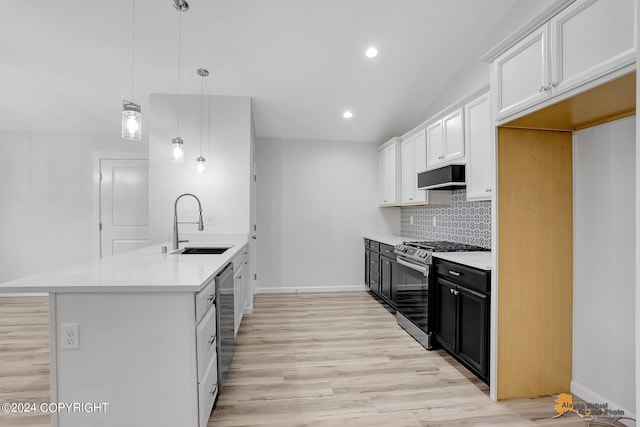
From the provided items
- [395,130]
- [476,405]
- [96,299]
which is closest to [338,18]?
[395,130]

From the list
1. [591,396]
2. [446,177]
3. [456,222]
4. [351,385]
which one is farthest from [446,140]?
[351,385]

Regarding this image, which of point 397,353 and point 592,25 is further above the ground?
point 592,25

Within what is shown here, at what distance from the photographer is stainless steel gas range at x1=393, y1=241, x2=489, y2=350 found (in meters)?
2.96

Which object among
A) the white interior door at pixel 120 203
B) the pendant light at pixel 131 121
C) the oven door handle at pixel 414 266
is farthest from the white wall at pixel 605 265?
the white interior door at pixel 120 203

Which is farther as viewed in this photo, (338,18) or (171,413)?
(338,18)

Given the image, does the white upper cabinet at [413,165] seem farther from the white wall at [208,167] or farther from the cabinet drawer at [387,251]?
the white wall at [208,167]

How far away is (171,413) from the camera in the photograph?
5.08 ft

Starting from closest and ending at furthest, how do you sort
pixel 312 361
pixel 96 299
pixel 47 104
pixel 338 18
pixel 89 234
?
1. pixel 96 299
2. pixel 312 361
3. pixel 338 18
4. pixel 47 104
5. pixel 89 234

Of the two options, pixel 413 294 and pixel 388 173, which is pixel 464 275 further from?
pixel 388 173

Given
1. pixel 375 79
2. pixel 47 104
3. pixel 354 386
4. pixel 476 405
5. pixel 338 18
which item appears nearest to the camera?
pixel 476 405

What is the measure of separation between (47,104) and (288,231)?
11.5ft

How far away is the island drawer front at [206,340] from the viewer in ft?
5.40

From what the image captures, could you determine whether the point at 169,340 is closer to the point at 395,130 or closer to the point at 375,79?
the point at 375,79

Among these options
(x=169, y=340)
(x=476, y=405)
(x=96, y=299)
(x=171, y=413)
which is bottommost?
(x=476, y=405)
